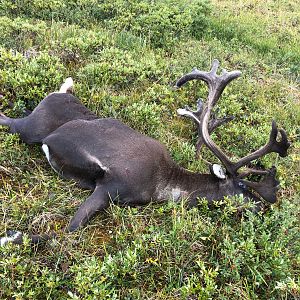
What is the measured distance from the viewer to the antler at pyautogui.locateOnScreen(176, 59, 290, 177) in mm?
5113

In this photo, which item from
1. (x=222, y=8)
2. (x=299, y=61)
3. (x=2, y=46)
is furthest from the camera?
(x=222, y=8)

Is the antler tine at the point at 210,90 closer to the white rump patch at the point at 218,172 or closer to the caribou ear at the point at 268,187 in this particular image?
the white rump patch at the point at 218,172

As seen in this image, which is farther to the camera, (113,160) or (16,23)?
(16,23)

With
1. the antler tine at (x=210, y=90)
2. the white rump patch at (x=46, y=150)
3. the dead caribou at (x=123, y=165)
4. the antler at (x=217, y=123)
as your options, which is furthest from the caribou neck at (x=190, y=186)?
the white rump patch at (x=46, y=150)

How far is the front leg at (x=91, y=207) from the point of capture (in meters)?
4.62

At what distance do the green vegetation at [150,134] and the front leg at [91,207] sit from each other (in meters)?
0.09

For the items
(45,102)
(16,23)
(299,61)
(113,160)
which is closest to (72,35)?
(16,23)

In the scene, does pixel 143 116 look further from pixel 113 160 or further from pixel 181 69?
pixel 181 69

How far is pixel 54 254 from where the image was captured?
4.20 m

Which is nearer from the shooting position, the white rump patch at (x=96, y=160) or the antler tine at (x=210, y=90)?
the white rump patch at (x=96, y=160)

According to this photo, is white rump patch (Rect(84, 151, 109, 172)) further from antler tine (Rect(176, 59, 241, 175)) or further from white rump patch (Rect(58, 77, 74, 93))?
white rump patch (Rect(58, 77, 74, 93))

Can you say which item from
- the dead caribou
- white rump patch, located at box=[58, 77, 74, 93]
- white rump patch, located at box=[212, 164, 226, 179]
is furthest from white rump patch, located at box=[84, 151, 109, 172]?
white rump patch, located at box=[58, 77, 74, 93]

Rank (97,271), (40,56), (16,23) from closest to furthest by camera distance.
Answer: (97,271) < (40,56) < (16,23)

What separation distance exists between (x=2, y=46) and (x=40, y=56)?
931 millimetres
